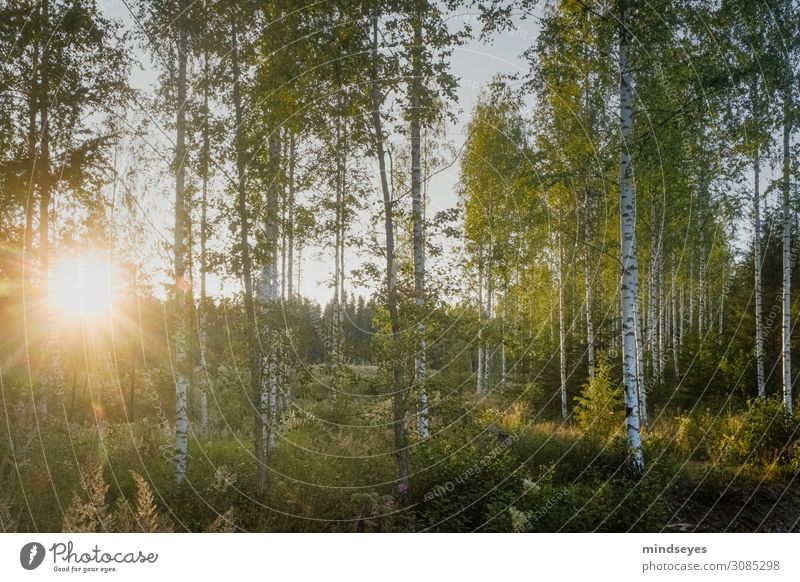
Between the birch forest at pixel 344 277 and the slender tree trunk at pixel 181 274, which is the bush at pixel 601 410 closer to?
the birch forest at pixel 344 277

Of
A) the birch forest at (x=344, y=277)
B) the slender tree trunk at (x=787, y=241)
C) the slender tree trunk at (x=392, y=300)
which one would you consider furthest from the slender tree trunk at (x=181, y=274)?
the slender tree trunk at (x=787, y=241)

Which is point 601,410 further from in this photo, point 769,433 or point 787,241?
point 787,241

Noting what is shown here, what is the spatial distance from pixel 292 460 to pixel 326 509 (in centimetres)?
259

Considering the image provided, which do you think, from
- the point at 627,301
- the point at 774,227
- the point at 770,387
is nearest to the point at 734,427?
the point at 627,301

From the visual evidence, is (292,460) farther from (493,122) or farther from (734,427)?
(493,122)

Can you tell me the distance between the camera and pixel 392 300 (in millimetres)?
6277

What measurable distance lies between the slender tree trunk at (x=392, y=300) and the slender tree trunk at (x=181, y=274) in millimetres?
3585

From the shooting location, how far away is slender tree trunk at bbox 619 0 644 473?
7.55 meters

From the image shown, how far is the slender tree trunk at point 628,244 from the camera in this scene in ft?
24.8

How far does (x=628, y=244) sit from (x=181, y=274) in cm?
790

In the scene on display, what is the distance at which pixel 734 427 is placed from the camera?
9648mm

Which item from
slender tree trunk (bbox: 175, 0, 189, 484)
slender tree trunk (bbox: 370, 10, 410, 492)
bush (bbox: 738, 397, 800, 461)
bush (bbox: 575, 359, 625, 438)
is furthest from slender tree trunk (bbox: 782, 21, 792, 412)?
slender tree trunk (bbox: 175, 0, 189, 484)
